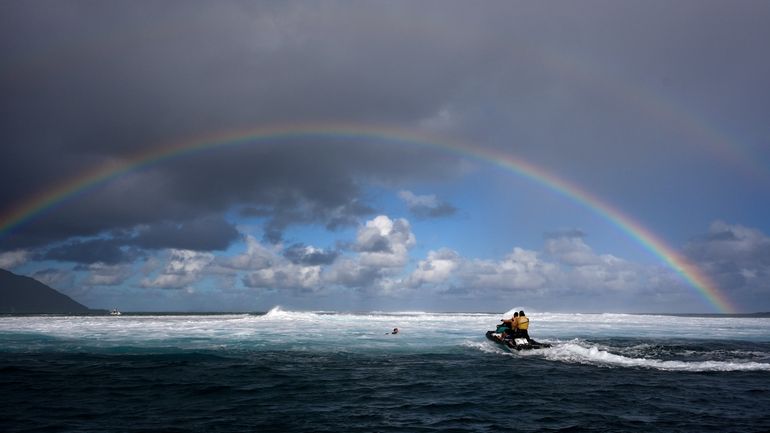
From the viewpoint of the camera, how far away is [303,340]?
3938 centimetres

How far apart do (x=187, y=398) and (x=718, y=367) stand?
25561mm

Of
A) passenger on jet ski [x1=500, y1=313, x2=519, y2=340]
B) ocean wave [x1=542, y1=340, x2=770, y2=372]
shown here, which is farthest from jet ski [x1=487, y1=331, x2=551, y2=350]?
ocean wave [x1=542, y1=340, x2=770, y2=372]

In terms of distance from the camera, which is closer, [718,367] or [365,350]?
[718,367]

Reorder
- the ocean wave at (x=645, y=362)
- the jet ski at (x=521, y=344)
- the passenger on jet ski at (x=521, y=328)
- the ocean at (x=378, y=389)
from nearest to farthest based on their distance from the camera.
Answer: the ocean at (x=378, y=389) < the ocean wave at (x=645, y=362) < the jet ski at (x=521, y=344) < the passenger on jet ski at (x=521, y=328)

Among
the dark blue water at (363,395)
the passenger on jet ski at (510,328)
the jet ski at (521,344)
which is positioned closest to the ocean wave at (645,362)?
the jet ski at (521,344)

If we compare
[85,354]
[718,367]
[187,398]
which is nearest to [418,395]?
[187,398]

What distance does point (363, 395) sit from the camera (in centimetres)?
1788

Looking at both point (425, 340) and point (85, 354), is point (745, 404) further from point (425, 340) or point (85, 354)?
point (85, 354)

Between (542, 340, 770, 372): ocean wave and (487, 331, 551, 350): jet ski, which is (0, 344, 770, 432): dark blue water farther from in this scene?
(487, 331, 551, 350): jet ski

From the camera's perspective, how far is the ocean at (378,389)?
14.1 m

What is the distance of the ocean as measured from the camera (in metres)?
14.1

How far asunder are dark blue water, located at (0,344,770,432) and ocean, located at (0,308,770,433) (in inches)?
2.6

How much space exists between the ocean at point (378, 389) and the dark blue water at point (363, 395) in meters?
0.07

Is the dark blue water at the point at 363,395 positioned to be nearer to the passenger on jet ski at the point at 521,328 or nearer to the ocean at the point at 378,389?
the ocean at the point at 378,389
